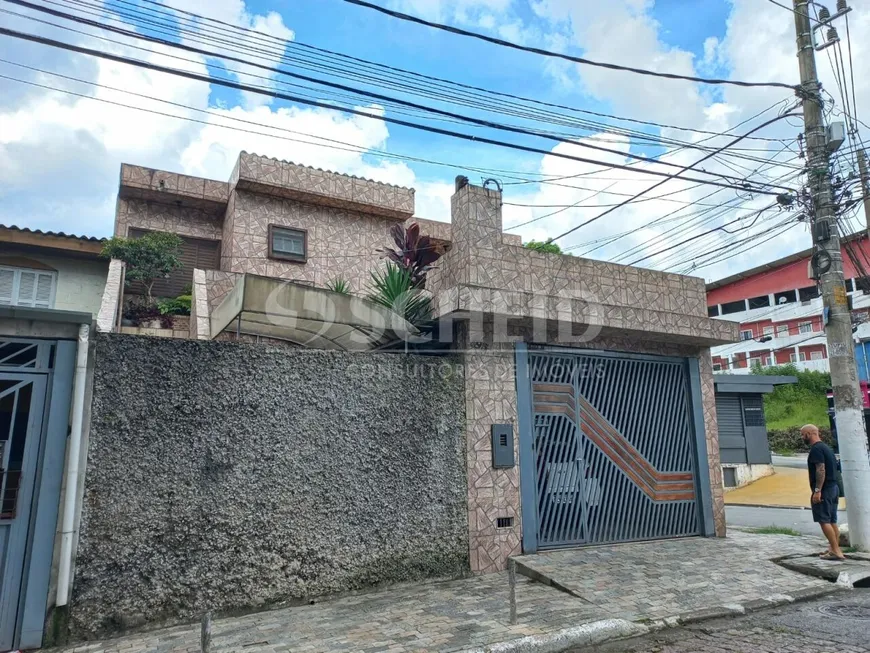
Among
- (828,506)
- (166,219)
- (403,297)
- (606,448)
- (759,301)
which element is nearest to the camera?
(828,506)

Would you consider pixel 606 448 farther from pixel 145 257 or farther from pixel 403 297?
pixel 145 257

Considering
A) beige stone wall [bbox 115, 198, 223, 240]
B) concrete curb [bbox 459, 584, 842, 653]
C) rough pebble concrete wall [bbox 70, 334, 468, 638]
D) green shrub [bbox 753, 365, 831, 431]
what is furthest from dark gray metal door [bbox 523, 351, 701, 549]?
green shrub [bbox 753, 365, 831, 431]

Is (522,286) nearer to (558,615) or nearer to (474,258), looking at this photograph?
(474,258)

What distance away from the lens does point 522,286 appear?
298 inches

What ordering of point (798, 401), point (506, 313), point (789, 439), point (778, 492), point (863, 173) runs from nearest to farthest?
point (506, 313)
point (863, 173)
point (778, 492)
point (789, 439)
point (798, 401)

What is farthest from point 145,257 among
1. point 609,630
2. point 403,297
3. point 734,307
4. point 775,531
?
point 734,307

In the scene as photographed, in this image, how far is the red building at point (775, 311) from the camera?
111ft

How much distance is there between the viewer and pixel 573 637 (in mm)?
4707

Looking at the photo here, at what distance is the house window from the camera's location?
485 inches

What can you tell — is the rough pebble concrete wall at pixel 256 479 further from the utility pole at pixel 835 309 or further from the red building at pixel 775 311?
the red building at pixel 775 311

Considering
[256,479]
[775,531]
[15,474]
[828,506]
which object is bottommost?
[775,531]

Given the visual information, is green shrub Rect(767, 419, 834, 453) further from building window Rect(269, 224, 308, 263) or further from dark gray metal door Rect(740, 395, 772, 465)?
building window Rect(269, 224, 308, 263)

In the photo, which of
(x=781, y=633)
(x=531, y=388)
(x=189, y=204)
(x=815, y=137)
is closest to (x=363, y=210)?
(x=189, y=204)

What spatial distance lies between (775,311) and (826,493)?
33.6 m
